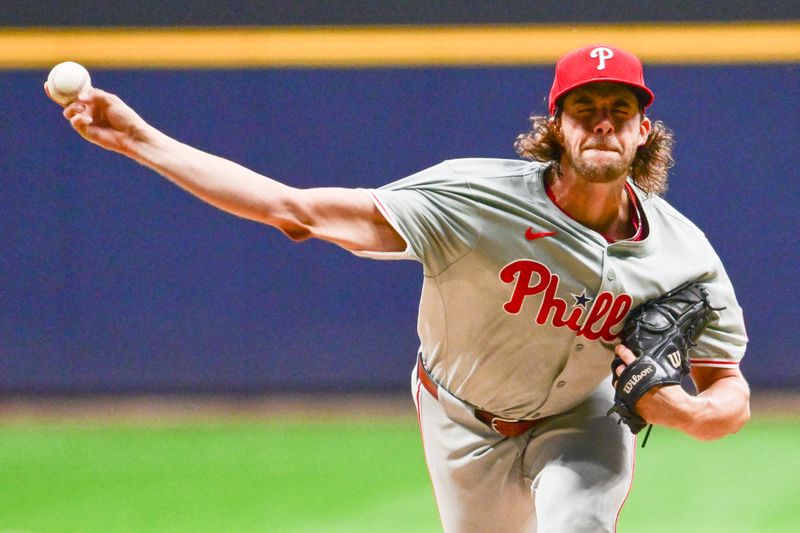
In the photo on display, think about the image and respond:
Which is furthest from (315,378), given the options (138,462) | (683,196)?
(683,196)

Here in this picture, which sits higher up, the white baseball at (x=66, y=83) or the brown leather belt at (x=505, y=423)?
the white baseball at (x=66, y=83)

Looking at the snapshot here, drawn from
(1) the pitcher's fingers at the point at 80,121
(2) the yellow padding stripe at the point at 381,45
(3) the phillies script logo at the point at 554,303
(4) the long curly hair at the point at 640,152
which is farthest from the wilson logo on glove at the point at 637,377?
(2) the yellow padding stripe at the point at 381,45

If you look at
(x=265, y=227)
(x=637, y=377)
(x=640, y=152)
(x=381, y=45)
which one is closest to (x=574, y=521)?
(x=637, y=377)

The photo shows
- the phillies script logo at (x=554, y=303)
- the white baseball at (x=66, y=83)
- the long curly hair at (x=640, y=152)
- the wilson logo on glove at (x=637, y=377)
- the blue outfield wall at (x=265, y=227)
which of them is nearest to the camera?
the white baseball at (x=66, y=83)

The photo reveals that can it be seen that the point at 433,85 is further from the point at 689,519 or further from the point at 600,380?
the point at 600,380

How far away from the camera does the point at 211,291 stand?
7105 millimetres

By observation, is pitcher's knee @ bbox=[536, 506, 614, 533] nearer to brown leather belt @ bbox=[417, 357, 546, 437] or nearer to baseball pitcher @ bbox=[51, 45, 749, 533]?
baseball pitcher @ bbox=[51, 45, 749, 533]

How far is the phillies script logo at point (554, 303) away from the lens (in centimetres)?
322

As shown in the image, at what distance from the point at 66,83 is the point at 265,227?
455 centimetres

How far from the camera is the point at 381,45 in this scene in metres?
7.01

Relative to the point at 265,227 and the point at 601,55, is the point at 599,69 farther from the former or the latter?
the point at 265,227

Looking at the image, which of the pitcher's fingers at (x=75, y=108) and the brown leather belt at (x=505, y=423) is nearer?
the pitcher's fingers at (x=75, y=108)

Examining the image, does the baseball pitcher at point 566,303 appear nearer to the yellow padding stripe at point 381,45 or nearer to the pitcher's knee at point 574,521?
the pitcher's knee at point 574,521

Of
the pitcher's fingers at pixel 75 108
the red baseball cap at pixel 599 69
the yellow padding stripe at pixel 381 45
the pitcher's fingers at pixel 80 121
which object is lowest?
the pitcher's fingers at pixel 80 121
